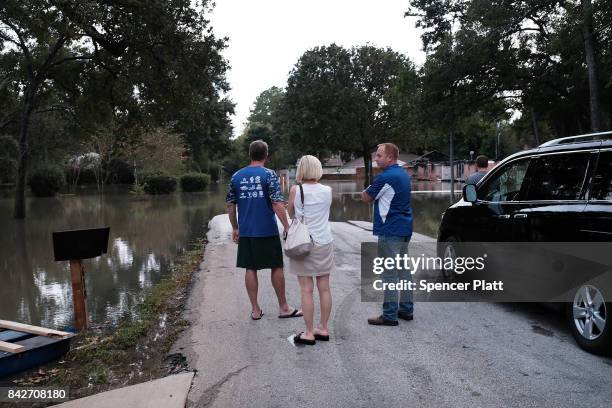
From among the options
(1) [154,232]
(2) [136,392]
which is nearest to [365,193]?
(2) [136,392]

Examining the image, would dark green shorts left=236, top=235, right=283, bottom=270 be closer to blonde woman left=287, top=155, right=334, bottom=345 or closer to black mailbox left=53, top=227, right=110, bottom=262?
blonde woman left=287, top=155, right=334, bottom=345

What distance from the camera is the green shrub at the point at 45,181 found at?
134ft

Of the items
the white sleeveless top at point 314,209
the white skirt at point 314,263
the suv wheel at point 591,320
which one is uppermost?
the white sleeveless top at point 314,209

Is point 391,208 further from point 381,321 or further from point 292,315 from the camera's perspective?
point 292,315

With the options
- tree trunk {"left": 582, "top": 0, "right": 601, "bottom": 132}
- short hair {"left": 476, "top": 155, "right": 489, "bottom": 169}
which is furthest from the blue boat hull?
tree trunk {"left": 582, "top": 0, "right": 601, "bottom": 132}

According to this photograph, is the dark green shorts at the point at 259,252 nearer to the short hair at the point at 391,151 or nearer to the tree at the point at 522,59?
the short hair at the point at 391,151

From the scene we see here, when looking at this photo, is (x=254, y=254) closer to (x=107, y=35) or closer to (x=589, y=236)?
(x=589, y=236)

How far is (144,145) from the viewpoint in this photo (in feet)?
142

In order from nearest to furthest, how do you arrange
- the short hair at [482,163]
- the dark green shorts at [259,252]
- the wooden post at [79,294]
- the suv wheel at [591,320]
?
the suv wheel at [591,320], the dark green shorts at [259,252], the wooden post at [79,294], the short hair at [482,163]

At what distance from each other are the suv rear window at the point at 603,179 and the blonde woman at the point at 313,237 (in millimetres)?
2353

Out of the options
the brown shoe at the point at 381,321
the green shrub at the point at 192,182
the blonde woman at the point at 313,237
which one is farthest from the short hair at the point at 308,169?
the green shrub at the point at 192,182

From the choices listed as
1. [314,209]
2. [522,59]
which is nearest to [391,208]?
[314,209]

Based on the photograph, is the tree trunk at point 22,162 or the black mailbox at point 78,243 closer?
the black mailbox at point 78,243

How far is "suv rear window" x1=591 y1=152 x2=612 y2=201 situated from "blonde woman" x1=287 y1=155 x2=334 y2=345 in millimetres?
2353
